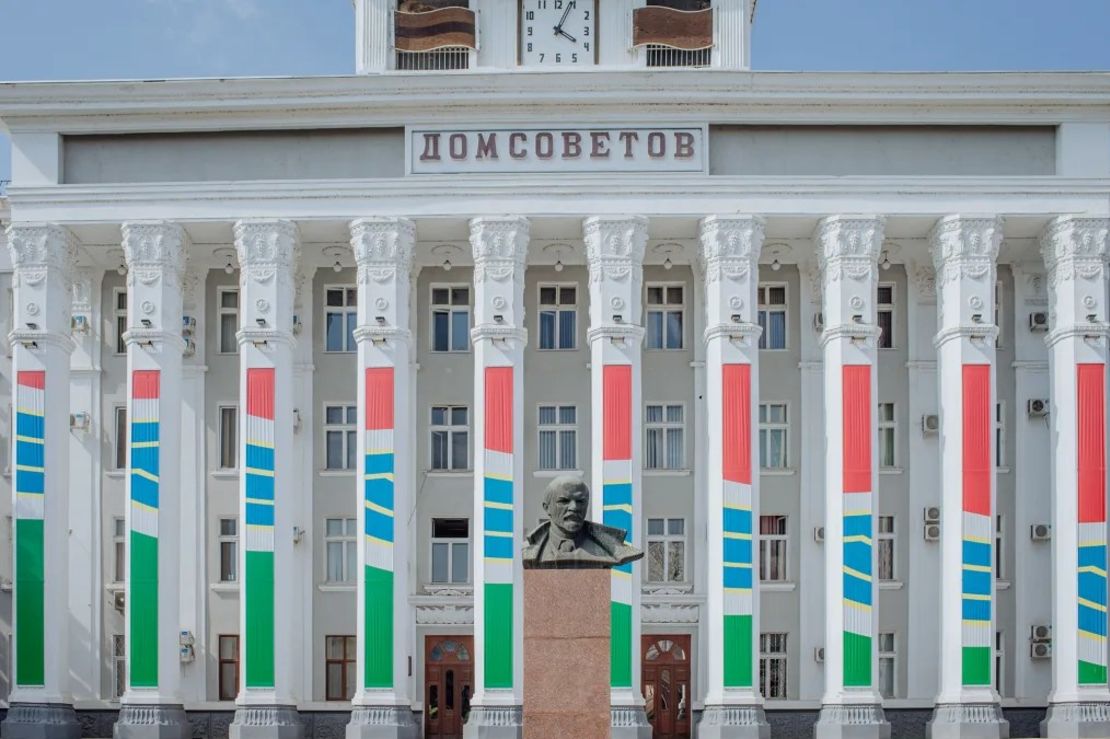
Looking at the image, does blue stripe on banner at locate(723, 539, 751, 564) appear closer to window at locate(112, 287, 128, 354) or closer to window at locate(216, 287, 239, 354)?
window at locate(216, 287, 239, 354)

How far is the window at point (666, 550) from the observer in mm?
41812

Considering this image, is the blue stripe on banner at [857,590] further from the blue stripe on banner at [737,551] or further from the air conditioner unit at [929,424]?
the air conditioner unit at [929,424]

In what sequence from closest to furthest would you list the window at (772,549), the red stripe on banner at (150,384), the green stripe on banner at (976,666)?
1. the green stripe on banner at (976,666)
2. the red stripe on banner at (150,384)
3. the window at (772,549)

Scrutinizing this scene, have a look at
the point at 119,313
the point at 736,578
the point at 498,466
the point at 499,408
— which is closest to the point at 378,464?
the point at 498,466

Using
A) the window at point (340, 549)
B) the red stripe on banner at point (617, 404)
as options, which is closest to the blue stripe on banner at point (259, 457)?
the window at point (340, 549)

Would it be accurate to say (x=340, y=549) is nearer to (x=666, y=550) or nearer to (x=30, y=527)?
(x=30, y=527)

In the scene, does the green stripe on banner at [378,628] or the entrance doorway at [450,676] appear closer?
the green stripe on banner at [378,628]

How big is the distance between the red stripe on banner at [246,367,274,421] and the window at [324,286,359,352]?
369 cm

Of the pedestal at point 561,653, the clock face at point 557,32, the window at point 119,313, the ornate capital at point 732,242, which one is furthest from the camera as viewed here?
the window at point 119,313

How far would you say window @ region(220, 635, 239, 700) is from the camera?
137ft

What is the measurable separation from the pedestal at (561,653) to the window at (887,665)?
66.0 feet

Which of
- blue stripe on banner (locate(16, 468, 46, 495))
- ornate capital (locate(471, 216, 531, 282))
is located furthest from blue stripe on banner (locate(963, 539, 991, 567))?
blue stripe on banner (locate(16, 468, 46, 495))

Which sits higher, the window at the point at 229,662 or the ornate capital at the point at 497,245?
the ornate capital at the point at 497,245

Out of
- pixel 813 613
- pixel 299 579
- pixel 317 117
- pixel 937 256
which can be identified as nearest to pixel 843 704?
pixel 813 613
